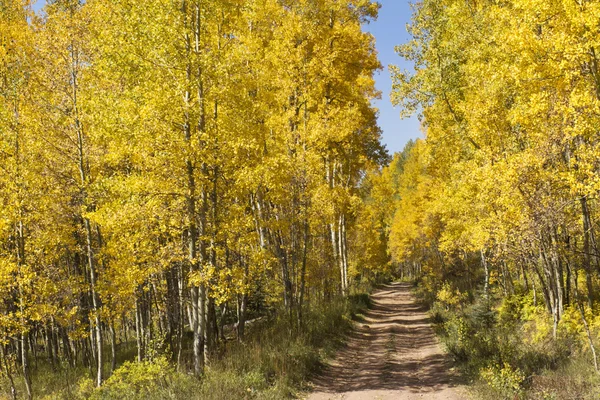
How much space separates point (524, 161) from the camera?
9.23 meters

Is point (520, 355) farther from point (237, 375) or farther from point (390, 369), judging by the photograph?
point (237, 375)

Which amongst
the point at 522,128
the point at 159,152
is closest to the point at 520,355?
the point at 522,128

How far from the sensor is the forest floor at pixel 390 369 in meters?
9.51

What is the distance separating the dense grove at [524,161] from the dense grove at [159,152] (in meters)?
4.06

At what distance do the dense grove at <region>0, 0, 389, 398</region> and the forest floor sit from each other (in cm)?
272

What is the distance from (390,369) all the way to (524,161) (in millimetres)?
6449

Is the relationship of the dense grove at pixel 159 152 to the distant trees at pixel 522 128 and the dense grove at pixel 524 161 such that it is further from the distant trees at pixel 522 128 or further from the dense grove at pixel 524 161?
the dense grove at pixel 524 161

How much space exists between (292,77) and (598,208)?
32.7 ft

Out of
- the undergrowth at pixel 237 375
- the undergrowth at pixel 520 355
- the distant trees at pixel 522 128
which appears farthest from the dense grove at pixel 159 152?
the undergrowth at pixel 520 355

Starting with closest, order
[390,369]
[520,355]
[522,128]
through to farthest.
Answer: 1. [520,355]
2. [522,128]
3. [390,369]

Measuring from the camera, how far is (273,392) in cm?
900

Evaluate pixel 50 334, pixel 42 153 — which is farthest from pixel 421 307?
pixel 42 153

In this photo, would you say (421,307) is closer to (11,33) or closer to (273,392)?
(273,392)

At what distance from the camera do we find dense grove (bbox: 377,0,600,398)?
8.04 meters
